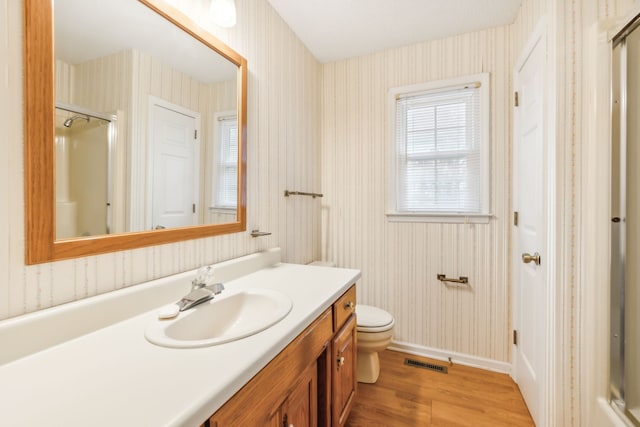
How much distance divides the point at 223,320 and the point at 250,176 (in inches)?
32.0

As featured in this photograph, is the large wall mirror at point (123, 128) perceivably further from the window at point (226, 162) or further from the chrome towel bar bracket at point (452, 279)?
the chrome towel bar bracket at point (452, 279)

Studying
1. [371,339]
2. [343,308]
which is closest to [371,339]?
[371,339]

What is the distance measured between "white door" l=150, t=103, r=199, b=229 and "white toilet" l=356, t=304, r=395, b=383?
1232mm

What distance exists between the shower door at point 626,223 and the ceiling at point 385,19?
954 mm

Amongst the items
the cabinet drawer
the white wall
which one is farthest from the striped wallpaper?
the cabinet drawer

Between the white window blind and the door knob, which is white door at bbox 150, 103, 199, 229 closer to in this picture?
the white window blind

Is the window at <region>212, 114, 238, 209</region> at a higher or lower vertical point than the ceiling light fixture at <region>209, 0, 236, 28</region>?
lower

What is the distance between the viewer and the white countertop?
499mm

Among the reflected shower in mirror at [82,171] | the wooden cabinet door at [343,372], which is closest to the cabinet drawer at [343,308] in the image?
the wooden cabinet door at [343,372]

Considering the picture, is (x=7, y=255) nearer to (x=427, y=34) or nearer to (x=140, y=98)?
(x=140, y=98)

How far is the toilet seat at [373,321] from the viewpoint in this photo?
1.81 m

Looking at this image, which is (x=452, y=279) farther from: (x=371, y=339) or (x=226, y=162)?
(x=226, y=162)

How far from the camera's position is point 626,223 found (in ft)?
3.84

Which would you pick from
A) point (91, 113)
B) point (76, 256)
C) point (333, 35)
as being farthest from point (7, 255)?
point (333, 35)
